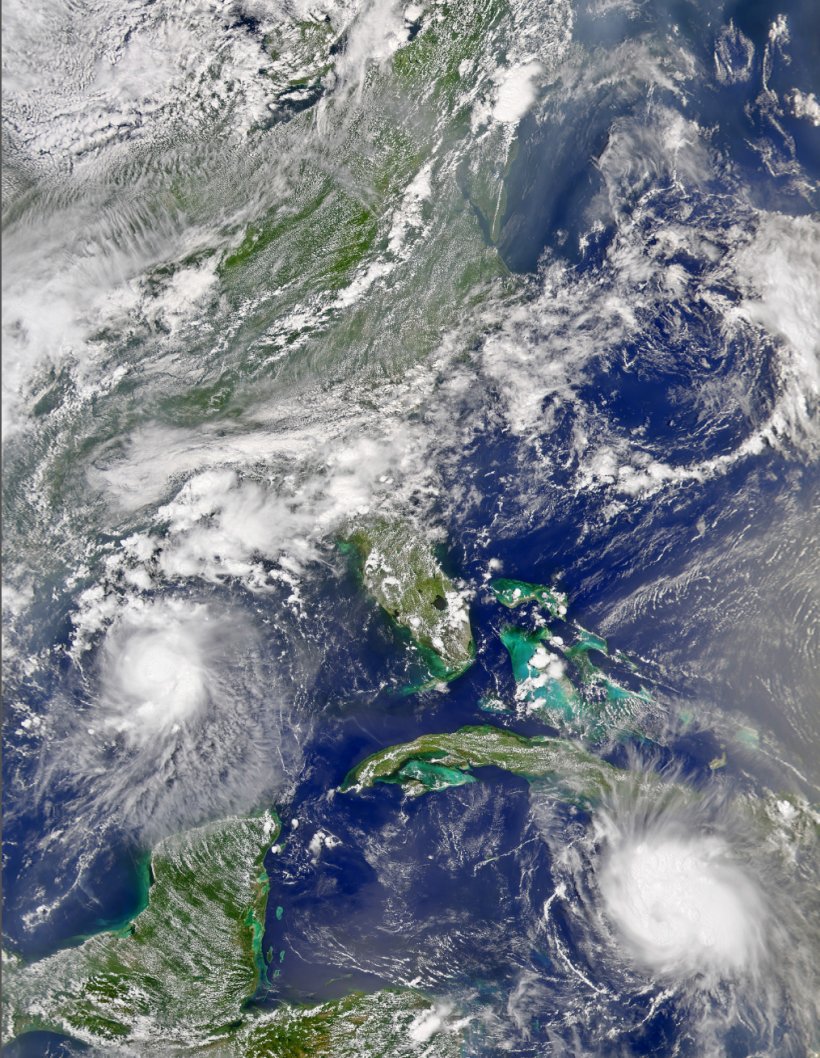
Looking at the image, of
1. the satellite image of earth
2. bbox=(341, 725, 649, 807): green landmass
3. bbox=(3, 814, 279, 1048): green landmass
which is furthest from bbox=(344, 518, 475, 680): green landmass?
bbox=(3, 814, 279, 1048): green landmass

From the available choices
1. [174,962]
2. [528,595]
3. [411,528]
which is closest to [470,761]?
[528,595]

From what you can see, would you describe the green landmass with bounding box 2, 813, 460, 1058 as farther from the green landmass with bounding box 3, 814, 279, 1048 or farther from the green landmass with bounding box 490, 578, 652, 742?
the green landmass with bounding box 490, 578, 652, 742

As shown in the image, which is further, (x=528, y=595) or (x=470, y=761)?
(x=470, y=761)

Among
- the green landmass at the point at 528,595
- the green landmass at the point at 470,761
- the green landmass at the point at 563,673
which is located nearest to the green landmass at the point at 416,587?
the green landmass at the point at 528,595

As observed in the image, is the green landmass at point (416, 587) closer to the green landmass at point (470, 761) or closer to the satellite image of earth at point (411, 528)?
the satellite image of earth at point (411, 528)

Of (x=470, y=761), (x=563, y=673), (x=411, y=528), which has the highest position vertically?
(x=411, y=528)

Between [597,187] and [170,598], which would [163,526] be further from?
[597,187]

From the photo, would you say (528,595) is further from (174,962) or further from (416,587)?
(174,962)
